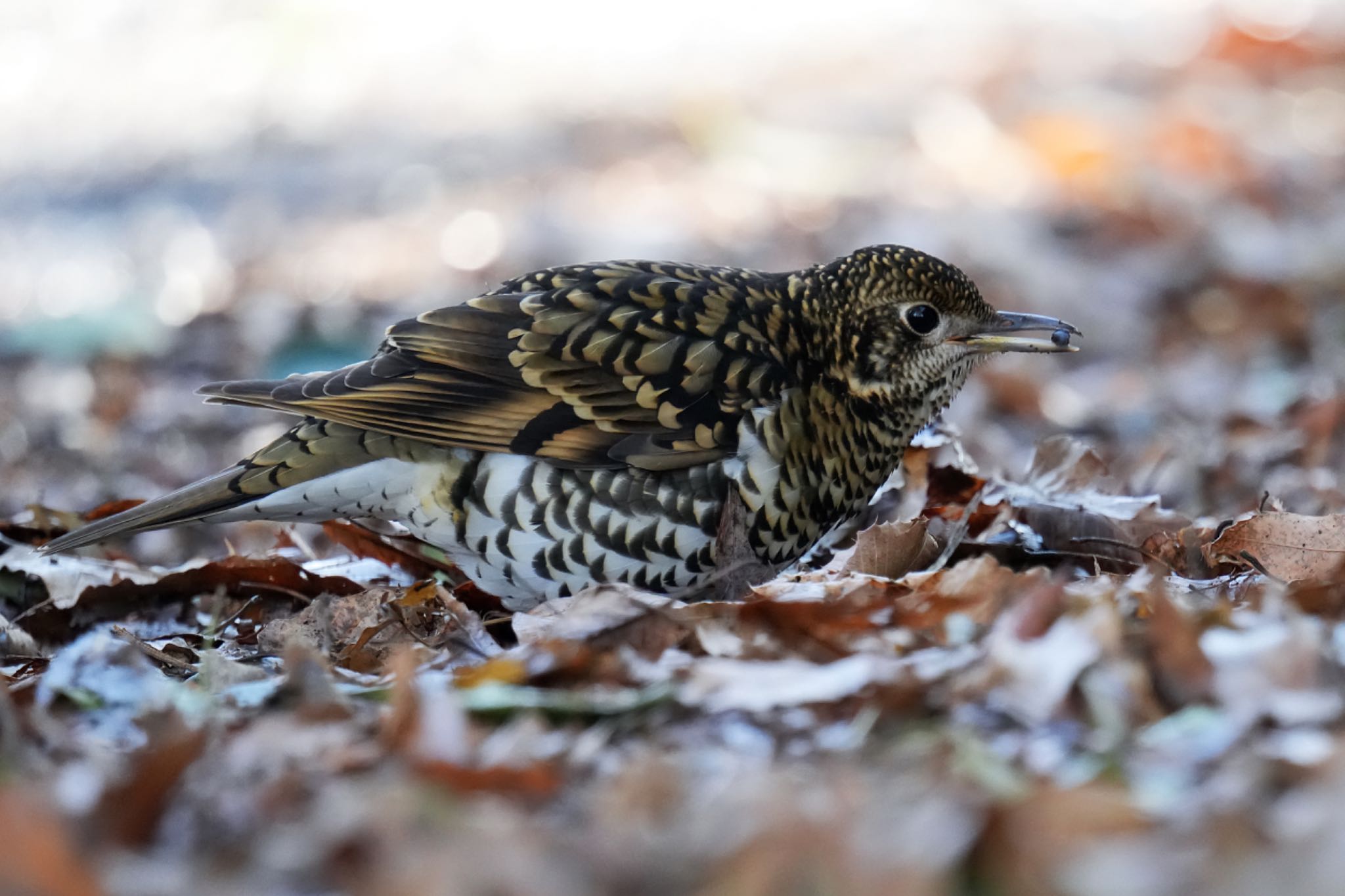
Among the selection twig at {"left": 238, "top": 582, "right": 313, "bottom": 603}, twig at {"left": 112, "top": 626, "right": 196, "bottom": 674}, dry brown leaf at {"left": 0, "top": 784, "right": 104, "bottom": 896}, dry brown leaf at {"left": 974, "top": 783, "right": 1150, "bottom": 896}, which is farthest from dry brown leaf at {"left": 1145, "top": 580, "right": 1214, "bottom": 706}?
twig at {"left": 238, "top": 582, "right": 313, "bottom": 603}

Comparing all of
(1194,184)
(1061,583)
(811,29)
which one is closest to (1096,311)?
(1194,184)

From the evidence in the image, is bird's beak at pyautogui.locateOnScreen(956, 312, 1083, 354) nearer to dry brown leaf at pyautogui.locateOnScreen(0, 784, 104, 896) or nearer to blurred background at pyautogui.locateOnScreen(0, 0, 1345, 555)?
blurred background at pyautogui.locateOnScreen(0, 0, 1345, 555)

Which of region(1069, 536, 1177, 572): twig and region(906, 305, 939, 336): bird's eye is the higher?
region(906, 305, 939, 336): bird's eye

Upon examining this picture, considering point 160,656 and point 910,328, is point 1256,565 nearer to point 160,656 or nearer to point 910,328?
point 910,328

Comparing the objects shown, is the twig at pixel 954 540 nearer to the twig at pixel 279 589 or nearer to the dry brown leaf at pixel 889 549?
the dry brown leaf at pixel 889 549

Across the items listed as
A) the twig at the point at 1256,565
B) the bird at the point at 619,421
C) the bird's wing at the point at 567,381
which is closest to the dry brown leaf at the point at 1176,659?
the twig at the point at 1256,565

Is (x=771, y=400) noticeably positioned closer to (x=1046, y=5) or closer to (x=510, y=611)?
(x=510, y=611)
